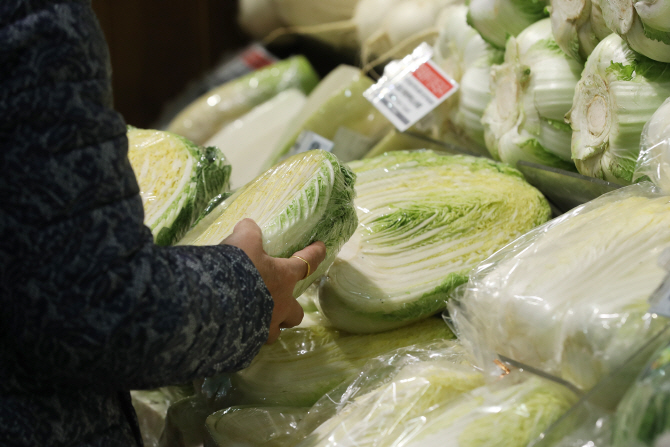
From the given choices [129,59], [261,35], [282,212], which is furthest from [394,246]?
[129,59]

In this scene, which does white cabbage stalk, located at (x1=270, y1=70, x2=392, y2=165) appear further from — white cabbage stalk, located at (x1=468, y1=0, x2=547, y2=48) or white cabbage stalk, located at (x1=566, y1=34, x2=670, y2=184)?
white cabbage stalk, located at (x1=566, y1=34, x2=670, y2=184)

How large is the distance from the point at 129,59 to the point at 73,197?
→ 12.5ft

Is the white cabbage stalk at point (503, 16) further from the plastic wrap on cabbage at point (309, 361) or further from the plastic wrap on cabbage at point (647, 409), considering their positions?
the plastic wrap on cabbage at point (647, 409)

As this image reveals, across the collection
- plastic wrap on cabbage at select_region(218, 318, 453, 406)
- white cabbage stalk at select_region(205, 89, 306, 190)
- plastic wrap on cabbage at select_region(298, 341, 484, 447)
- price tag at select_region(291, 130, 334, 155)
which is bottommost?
plastic wrap on cabbage at select_region(218, 318, 453, 406)

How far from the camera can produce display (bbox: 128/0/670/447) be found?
98 centimetres

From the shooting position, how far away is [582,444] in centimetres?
88

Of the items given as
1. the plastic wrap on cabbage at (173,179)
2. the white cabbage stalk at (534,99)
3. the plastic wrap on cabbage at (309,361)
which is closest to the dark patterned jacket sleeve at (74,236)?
the plastic wrap on cabbage at (309,361)

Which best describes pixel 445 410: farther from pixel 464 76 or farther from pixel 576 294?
pixel 464 76

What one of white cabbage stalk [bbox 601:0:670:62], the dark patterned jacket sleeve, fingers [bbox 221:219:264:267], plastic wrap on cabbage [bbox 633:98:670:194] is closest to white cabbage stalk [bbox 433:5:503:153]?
white cabbage stalk [bbox 601:0:670:62]

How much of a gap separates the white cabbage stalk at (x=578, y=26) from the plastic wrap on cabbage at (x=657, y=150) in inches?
13.1

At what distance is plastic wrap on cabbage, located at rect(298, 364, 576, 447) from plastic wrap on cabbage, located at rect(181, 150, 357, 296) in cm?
31

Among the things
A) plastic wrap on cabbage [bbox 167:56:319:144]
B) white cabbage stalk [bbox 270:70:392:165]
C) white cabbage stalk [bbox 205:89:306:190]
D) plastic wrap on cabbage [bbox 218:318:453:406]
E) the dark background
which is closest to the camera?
plastic wrap on cabbage [bbox 218:318:453:406]

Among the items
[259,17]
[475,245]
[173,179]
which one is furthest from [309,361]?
[259,17]

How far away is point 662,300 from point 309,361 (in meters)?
0.83
